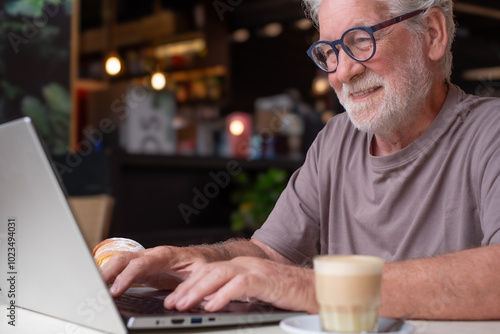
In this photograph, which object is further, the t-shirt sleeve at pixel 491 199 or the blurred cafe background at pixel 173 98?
→ the blurred cafe background at pixel 173 98

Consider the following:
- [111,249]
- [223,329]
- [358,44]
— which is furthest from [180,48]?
[223,329]

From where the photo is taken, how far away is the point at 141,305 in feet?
3.18

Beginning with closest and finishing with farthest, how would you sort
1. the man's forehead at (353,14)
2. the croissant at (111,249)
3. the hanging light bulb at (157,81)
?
the croissant at (111,249) → the man's forehead at (353,14) → the hanging light bulb at (157,81)

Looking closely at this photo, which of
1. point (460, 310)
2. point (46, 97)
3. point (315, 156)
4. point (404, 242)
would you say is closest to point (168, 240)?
point (46, 97)

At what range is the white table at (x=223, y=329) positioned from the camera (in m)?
0.86

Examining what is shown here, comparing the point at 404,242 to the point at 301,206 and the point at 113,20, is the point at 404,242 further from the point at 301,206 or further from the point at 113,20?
the point at 113,20

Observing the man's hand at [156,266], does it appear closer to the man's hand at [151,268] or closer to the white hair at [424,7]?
the man's hand at [151,268]

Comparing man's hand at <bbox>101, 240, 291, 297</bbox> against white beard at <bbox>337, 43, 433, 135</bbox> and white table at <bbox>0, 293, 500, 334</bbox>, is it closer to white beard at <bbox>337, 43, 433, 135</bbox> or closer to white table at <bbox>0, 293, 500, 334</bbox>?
white table at <bbox>0, 293, 500, 334</bbox>

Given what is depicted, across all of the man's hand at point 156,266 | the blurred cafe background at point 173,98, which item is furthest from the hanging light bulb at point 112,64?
the man's hand at point 156,266

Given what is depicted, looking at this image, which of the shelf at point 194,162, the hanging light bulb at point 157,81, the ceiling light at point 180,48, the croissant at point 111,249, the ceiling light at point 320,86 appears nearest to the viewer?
the croissant at point 111,249

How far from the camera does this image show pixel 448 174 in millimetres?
1419

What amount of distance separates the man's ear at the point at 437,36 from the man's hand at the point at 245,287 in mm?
832

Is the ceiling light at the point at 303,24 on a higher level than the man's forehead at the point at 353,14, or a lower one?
higher

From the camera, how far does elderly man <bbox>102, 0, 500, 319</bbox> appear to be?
1.36 m
